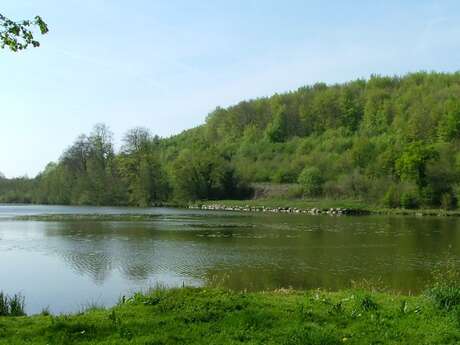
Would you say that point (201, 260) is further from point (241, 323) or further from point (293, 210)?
point (293, 210)

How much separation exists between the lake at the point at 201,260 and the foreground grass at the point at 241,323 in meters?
6.03

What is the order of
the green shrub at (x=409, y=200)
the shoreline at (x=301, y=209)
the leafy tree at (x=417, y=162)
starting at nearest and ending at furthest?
1. the shoreline at (x=301, y=209)
2. the green shrub at (x=409, y=200)
3. the leafy tree at (x=417, y=162)

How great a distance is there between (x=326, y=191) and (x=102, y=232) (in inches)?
2143

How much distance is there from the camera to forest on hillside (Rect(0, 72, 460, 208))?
258 ft

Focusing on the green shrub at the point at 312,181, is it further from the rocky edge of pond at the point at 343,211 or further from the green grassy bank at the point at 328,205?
the rocky edge of pond at the point at 343,211

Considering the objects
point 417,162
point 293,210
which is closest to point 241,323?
point 417,162

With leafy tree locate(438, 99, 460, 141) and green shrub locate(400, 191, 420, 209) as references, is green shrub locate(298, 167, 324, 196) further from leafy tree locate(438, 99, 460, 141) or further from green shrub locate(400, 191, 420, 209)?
leafy tree locate(438, 99, 460, 141)

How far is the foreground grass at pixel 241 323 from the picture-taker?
329 inches

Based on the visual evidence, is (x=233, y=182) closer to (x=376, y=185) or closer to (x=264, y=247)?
(x=376, y=185)

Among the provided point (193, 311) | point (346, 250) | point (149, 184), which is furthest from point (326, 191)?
point (193, 311)

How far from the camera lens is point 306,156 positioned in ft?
347

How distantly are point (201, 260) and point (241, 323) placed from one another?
1762 centimetres

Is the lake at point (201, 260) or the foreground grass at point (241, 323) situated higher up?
the foreground grass at point (241, 323)

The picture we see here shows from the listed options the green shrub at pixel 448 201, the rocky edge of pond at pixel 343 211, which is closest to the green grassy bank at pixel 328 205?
the rocky edge of pond at pixel 343 211
